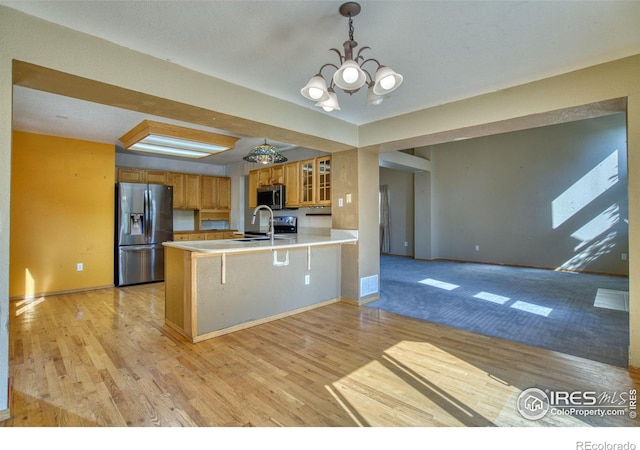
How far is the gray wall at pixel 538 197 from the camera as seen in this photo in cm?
603

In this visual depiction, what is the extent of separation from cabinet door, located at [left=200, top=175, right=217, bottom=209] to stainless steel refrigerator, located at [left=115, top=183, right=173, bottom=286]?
1.02 meters

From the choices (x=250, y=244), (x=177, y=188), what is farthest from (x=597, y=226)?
(x=177, y=188)

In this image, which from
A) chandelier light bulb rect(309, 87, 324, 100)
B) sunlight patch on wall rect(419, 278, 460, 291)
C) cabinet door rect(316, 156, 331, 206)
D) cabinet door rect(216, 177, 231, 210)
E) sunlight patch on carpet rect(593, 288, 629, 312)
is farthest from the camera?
cabinet door rect(216, 177, 231, 210)

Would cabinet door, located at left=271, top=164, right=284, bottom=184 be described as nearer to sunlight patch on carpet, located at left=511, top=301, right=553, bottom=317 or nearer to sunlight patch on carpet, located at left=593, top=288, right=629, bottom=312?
sunlight patch on carpet, located at left=511, top=301, right=553, bottom=317

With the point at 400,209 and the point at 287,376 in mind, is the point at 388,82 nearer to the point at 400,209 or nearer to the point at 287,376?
the point at 287,376

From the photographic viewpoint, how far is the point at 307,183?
501 centimetres

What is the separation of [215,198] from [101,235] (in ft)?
7.78

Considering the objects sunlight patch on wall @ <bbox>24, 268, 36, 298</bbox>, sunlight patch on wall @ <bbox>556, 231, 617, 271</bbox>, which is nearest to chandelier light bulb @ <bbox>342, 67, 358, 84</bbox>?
sunlight patch on wall @ <bbox>24, 268, 36, 298</bbox>

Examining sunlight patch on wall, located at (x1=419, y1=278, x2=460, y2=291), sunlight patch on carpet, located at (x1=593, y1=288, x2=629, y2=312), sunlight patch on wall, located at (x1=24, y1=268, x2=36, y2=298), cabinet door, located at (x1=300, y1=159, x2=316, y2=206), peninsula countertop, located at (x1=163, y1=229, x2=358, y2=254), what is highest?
cabinet door, located at (x1=300, y1=159, x2=316, y2=206)

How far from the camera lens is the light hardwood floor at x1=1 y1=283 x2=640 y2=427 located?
5.81 feet

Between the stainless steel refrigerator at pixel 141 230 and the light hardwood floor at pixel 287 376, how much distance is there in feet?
5.98

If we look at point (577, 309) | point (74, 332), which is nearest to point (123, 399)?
point (74, 332)

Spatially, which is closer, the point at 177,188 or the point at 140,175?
the point at 140,175

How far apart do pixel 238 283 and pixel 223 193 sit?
4.29 m
